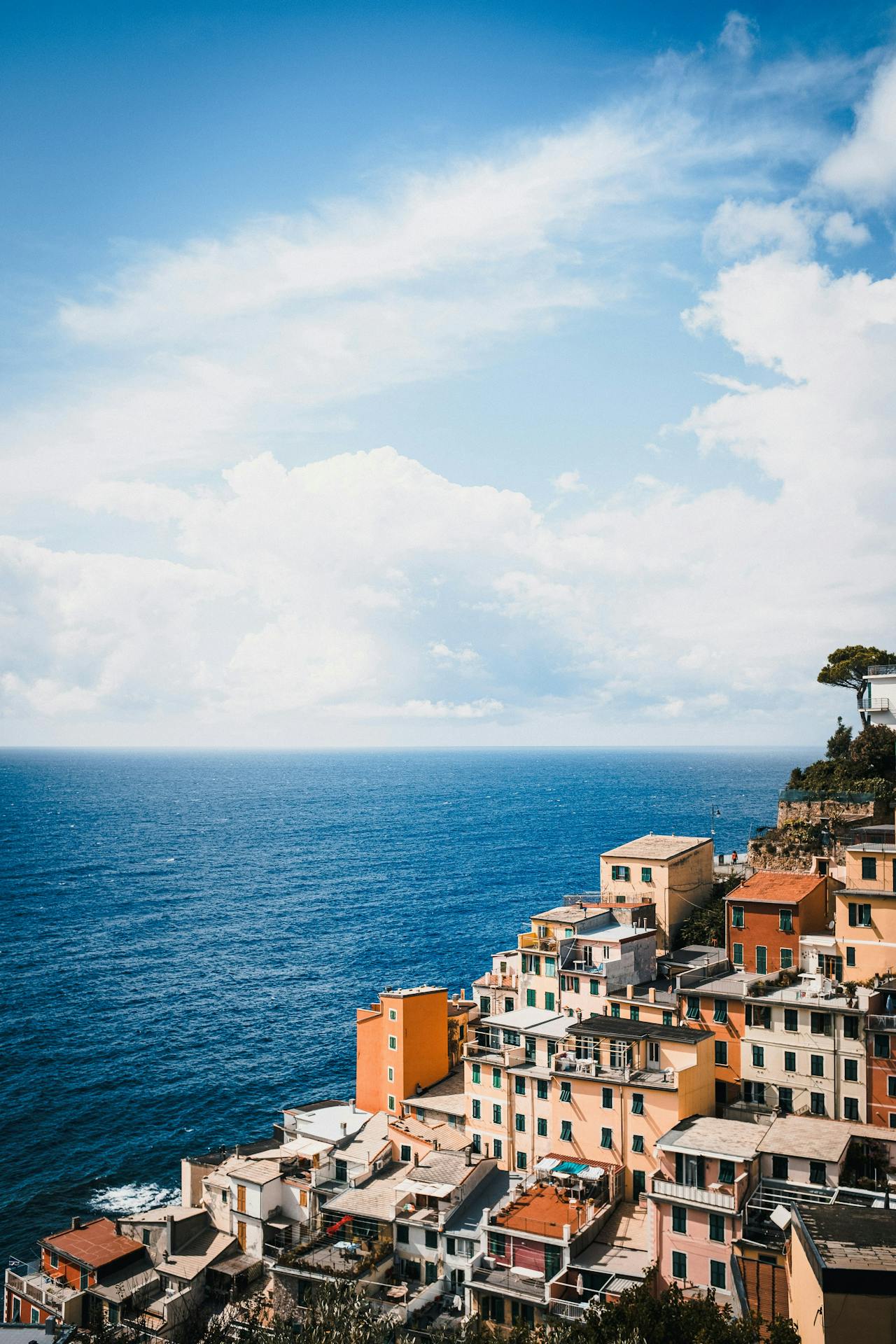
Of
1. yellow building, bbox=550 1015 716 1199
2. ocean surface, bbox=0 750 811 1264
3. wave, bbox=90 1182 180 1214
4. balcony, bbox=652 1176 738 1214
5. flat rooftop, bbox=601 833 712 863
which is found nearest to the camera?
balcony, bbox=652 1176 738 1214

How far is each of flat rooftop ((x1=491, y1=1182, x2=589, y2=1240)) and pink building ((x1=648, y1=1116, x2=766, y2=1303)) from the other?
3129 mm

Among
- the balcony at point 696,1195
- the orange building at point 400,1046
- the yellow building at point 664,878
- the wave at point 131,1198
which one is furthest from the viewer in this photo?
the yellow building at point 664,878

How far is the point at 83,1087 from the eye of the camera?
7294cm

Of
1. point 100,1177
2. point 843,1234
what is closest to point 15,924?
point 100,1177

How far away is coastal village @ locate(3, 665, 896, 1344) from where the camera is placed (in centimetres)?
3838

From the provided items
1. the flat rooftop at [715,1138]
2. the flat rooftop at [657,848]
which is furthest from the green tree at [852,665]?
the flat rooftop at [715,1138]

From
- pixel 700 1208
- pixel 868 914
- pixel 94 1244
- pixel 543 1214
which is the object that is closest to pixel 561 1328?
pixel 700 1208

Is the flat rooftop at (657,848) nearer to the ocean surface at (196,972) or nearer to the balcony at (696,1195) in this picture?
Result: the balcony at (696,1195)

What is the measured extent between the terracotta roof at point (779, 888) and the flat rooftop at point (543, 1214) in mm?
18747

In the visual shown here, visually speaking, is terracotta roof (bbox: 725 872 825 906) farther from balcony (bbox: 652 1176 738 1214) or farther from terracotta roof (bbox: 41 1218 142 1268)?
terracotta roof (bbox: 41 1218 142 1268)

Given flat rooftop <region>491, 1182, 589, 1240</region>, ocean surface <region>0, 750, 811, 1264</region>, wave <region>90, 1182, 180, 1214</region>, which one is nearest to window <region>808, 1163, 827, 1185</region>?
flat rooftop <region>491, 1182, 589, 1240</region>

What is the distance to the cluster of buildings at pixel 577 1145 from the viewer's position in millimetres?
38531

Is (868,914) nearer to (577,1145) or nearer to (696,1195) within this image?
(696,1195)

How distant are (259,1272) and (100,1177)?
17246 mm
